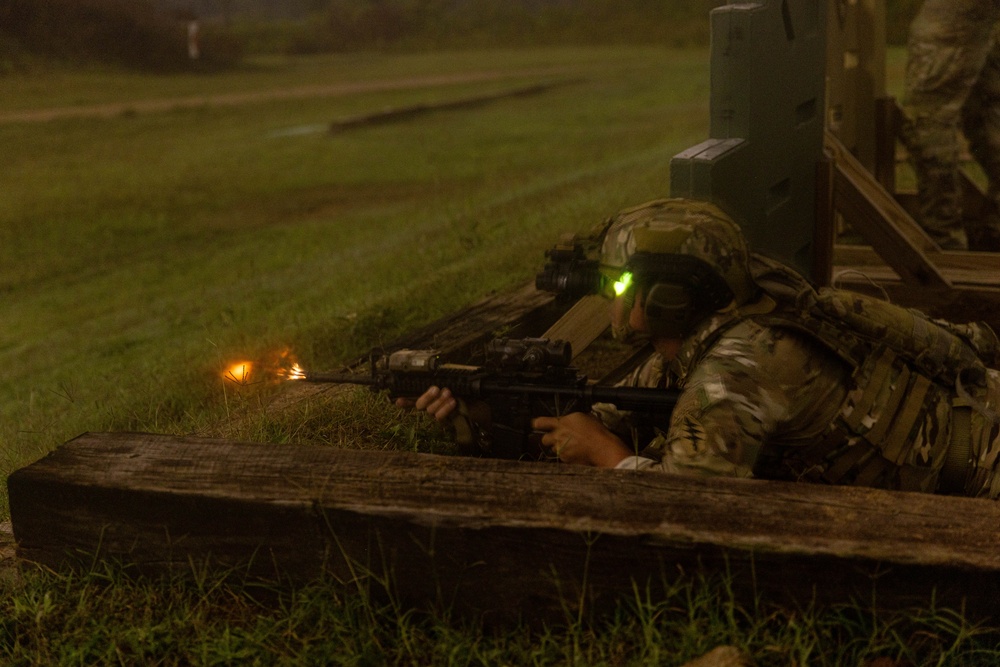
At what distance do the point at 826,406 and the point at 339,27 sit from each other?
161 ft

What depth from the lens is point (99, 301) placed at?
36.6 feet

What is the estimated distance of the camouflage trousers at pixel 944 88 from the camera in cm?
748

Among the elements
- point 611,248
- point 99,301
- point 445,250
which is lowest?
point 99,301

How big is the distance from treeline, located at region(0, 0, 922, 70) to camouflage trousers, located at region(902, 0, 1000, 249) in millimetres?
20797

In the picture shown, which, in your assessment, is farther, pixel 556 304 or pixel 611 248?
pixel 556 304

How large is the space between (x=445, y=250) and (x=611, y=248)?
242 inches

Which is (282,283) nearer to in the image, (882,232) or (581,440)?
(882,232)

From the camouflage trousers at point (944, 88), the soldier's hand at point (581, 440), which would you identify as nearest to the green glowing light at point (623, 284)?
the soldier's hand at point (581, 440)

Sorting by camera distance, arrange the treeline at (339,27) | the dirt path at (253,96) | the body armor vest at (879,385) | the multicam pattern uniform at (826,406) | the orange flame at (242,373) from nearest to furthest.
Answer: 1. the multicam pattern uniform at (826,406)
2. the body armor vest at (879,385)
3. the orange flame at (242,373)
4. the dirt path at (253,96)
5. the treeline at (339,27)

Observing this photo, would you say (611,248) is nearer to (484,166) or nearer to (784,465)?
(784,465)

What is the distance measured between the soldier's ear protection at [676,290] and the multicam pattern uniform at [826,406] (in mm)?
49

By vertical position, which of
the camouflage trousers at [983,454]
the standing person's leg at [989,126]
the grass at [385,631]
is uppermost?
the standing person's leg at [989,126]

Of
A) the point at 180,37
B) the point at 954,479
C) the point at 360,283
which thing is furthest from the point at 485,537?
the point at 180,37

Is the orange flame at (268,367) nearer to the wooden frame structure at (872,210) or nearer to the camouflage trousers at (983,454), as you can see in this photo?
the wooden frame structure at (872,210)
